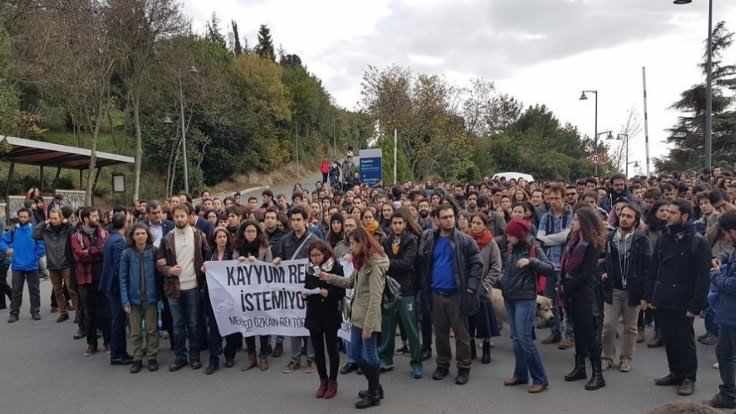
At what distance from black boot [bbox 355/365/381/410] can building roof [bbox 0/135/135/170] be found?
663 inches

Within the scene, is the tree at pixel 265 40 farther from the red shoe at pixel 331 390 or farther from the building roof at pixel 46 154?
the red shoe at pixel 331 390

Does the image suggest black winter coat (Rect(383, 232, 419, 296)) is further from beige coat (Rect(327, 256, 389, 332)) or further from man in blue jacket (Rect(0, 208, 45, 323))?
man in blue jacket (Rect(0, 208, 45, 323))

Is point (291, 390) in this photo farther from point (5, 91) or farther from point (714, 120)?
point (714, 120)

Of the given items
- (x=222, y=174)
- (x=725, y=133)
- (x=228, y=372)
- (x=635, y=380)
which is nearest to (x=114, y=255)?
(x=228, y=372)

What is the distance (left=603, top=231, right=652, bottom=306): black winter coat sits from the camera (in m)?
6.50

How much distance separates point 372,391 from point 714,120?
43.3 meters

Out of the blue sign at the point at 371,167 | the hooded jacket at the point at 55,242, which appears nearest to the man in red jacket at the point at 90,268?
the hooded jacket at the point at 55,242

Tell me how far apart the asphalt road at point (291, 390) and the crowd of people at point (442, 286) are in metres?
0.17

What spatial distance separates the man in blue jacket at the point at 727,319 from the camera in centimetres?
550

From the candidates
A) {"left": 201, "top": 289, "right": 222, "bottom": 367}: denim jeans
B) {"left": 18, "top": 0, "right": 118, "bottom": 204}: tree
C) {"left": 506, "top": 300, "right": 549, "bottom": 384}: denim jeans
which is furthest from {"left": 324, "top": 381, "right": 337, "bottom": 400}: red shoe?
{"left": 18, "top": 0, "right": 118, "bottom": 204}: tree

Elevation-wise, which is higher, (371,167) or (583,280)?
(371,167)

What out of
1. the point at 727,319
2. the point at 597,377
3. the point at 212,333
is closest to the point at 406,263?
the point at 597,377

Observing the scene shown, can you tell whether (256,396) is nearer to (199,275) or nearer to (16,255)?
(199,275)

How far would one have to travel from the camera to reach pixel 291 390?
6.51 m
